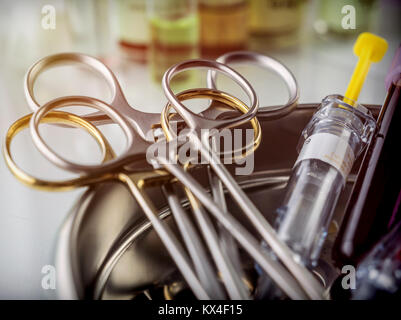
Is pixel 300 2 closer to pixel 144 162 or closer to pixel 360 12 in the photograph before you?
pixel 360 12

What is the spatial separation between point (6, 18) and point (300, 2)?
0.26 metres

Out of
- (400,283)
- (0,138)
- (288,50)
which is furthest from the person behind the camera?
(288,50)

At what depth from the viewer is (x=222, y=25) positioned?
428 millimetres

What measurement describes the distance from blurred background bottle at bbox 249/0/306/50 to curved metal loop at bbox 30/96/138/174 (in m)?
0.23

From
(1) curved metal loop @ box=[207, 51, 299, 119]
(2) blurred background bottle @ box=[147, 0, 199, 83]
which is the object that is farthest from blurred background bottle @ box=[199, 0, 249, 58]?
(1) curved metal loop @ box=[207, 51, 299, 119]

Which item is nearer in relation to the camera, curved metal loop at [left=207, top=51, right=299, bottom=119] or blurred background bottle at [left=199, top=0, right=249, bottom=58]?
curved metal loop at [left=207, top=51, right=299, bottom=119]

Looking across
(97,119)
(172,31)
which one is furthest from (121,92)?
(172,31)

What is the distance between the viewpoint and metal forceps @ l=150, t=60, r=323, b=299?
0.19 metres

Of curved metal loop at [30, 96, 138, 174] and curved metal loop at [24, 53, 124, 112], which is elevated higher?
curved metal loop at [24, 53, 124, 112]

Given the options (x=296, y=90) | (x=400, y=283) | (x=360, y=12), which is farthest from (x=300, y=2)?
(x=400, y=283)

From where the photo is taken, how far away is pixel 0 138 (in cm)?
36

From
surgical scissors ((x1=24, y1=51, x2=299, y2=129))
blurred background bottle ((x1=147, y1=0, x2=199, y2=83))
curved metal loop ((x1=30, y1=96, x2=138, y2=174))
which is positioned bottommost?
curved metal loop ((x1=30, y1=96, x2=138, y2=174))

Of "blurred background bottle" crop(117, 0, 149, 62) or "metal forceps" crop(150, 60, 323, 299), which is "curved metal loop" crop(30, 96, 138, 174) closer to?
"metal forceps" crop(150, 60, 323, 299)

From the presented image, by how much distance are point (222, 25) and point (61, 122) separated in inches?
8.6
